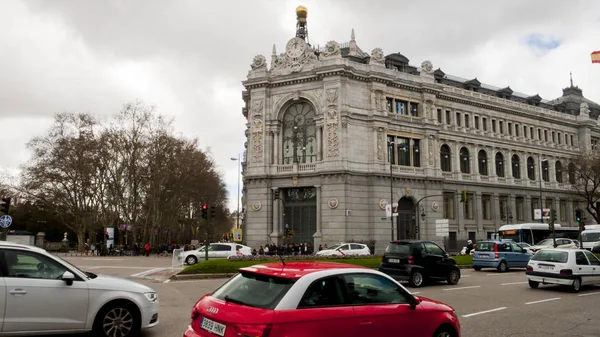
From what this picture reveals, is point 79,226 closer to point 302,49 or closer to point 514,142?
point 302,49

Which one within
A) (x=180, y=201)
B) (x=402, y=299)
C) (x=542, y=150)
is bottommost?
(x=402, y=299)

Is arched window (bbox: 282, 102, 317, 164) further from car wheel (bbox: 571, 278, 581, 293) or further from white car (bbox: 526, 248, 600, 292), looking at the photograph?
car wheel (bbox: 571, 278, 581, 293)

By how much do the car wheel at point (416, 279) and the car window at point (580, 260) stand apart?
529cm

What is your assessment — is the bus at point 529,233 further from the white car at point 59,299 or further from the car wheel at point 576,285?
the white car at point 59,299

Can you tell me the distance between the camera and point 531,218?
56938mm

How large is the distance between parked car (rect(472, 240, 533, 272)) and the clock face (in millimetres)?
25977

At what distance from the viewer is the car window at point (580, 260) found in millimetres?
16155

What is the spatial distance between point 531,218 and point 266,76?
1459 inches

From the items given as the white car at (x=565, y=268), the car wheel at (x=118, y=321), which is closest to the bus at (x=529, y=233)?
the white car at (x=565, y=268)

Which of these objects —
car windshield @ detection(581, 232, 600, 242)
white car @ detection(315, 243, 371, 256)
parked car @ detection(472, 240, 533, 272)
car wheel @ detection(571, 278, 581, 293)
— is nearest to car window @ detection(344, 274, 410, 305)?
car wheel @ detection(571, 278, 581, 293)

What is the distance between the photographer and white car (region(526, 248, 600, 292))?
15.7 metres

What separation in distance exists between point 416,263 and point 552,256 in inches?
185

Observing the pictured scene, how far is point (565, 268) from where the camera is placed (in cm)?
1572

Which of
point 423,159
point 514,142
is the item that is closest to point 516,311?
point 423,159
